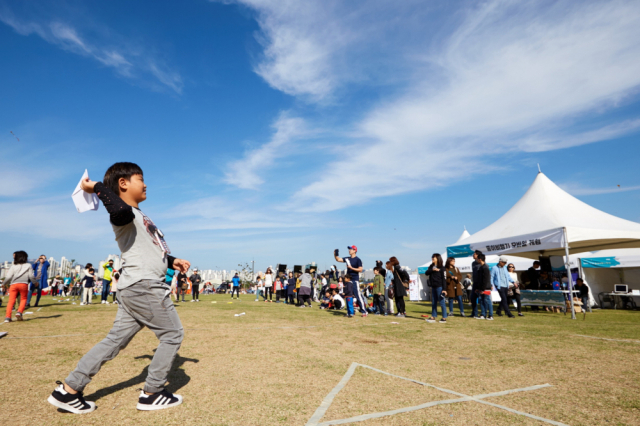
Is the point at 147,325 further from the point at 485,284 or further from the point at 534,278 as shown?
the point at 534,278

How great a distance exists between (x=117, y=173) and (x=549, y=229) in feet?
44.1

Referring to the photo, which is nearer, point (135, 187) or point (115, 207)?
point (115, 207)

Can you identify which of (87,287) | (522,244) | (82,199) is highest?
(522,244)

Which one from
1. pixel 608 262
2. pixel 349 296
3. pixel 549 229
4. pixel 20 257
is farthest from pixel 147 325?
pixel 608 262

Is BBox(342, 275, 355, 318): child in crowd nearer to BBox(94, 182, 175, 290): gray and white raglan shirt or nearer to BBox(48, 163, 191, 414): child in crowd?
BBox(48, 163, 191, 414): child in crowd

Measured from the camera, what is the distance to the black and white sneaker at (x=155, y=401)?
2793 mm

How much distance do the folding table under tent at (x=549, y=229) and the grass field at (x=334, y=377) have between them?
19.4ft

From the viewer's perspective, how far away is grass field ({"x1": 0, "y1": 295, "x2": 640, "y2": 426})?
108 inches

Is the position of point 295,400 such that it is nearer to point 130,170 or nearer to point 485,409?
point 485,409

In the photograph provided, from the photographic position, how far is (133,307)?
9.21 feet

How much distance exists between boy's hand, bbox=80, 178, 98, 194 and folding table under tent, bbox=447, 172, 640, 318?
1294 centimetres

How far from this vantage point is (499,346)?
5867 mm

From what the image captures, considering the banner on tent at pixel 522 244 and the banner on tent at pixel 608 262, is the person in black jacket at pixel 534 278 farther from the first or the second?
the banner on tent at pixel 608 262

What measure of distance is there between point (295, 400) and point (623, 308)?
67.3ft
